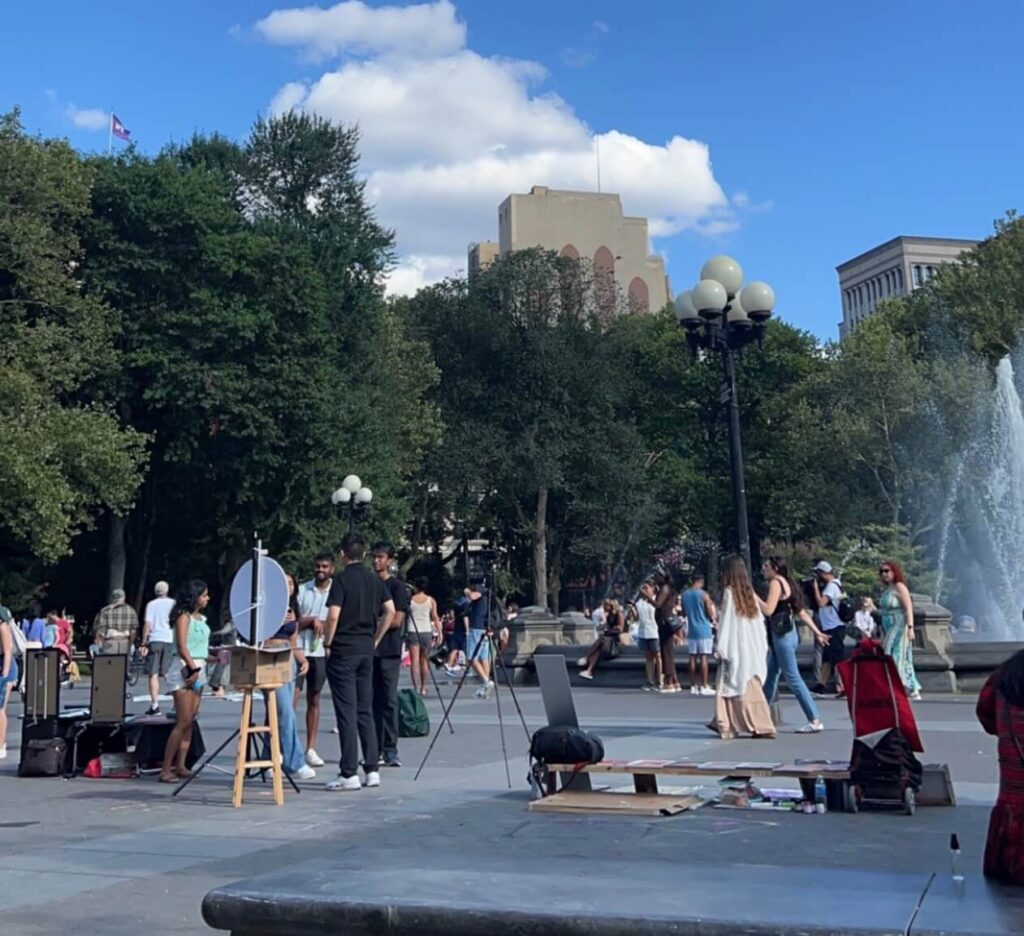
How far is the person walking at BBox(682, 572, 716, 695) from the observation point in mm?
19438

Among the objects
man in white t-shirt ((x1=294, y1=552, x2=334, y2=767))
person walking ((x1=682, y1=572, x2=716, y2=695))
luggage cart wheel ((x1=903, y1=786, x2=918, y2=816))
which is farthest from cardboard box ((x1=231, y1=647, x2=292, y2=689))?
person walking ((x1=682, y1=572, x2=716, y2=695))

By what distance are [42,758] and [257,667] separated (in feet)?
10.8

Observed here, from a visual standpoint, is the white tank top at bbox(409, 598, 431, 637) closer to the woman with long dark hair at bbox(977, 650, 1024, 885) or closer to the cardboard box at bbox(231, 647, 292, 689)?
the cardboard box at bbox(231, 647, 292, 689)

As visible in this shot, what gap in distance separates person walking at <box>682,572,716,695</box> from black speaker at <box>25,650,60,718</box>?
10.8 m

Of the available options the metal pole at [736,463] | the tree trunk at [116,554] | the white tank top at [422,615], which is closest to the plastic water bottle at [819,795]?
the metal pole at [736,463]

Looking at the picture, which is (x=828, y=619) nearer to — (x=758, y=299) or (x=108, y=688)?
(x=758, y=299)

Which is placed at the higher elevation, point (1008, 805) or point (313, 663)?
point (313, 663)

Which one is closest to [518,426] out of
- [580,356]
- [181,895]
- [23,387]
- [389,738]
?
[580,356]

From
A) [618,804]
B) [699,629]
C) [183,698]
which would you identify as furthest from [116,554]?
[618,804]

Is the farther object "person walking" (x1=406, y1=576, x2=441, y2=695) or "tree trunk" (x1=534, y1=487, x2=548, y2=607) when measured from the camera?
"tree trunk" (x1=534, y1=487, x2=548, y2=607)

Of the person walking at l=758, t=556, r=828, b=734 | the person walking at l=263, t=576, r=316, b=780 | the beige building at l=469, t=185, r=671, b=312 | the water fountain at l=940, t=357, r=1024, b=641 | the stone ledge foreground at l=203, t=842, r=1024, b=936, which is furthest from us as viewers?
the beige building at l=469, t=185, r=671, b=312

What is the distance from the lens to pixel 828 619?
18125 mm

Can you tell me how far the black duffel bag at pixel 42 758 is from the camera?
447 inches

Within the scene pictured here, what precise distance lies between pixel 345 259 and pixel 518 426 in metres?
16.2
